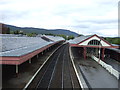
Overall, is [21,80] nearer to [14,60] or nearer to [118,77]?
[14,60]

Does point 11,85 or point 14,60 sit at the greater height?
point 14,60

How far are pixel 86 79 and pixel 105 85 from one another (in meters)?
3.11

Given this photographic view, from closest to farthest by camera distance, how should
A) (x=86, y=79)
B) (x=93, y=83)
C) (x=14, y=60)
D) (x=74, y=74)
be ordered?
(x=14, y=60), (x=93, y=83), (x=86, y=79), (x=74, y=74)

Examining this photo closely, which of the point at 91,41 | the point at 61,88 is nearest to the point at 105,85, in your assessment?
the point at 61,88

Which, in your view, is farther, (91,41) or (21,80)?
(91,41)

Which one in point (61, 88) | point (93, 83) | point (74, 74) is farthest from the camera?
point (74, 74)

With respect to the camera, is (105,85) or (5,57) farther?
(105,85)

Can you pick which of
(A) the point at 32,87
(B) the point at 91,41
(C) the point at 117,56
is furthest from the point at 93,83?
(C) the point at 117,56

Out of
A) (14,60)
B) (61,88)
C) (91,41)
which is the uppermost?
(91,41)

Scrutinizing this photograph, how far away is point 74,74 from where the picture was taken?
76.3 feet

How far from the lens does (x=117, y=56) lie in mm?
36844

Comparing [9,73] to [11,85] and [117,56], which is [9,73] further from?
[117,56]

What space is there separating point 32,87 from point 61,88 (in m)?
3.83

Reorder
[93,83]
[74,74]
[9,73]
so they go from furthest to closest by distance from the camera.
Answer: [74,74]
[9,73]
[93,83]
